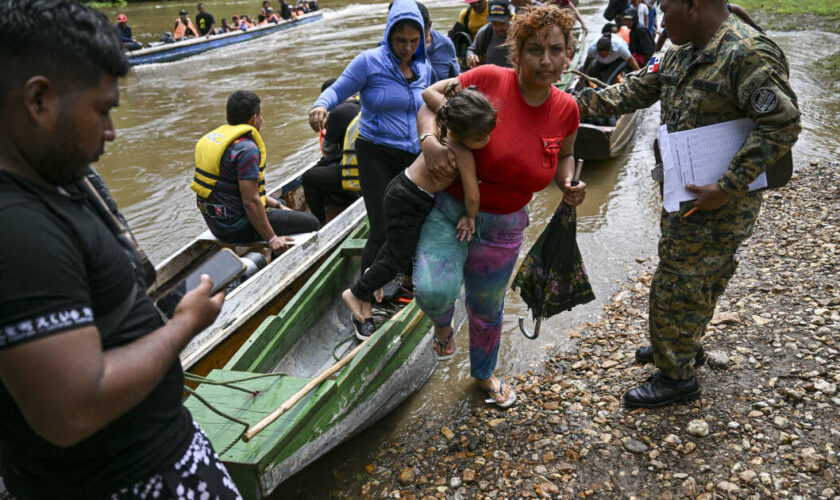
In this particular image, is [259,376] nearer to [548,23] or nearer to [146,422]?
[146,422]

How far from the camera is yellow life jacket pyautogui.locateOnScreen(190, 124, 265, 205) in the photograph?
14.2 ft

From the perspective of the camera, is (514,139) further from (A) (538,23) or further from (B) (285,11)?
(B) (285,11)

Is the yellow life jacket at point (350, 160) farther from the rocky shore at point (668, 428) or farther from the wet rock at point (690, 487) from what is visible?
the wet rock at point (690, 487)

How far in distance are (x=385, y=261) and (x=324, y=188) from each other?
9.07ft

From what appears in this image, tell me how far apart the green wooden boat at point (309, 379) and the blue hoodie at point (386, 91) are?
1164 millimetres

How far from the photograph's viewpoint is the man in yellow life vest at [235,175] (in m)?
4.36

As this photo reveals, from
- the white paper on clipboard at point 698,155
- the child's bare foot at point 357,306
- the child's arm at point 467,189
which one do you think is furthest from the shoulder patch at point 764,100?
the child's bare foot at point 357,306

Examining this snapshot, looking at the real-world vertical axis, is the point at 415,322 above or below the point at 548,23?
below

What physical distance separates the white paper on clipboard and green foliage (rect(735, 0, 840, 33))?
16.6m

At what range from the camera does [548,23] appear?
2654 mm

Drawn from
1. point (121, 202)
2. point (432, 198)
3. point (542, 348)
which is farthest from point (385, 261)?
point (121, 202)

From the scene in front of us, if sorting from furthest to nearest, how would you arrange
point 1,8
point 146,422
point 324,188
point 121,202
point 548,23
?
1. point 121,202
2. point 324,188
3. point 548,23
4. point 146,422
5. point 1,8

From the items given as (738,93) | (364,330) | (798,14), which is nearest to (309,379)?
(364,330)

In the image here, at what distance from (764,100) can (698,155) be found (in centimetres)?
38
